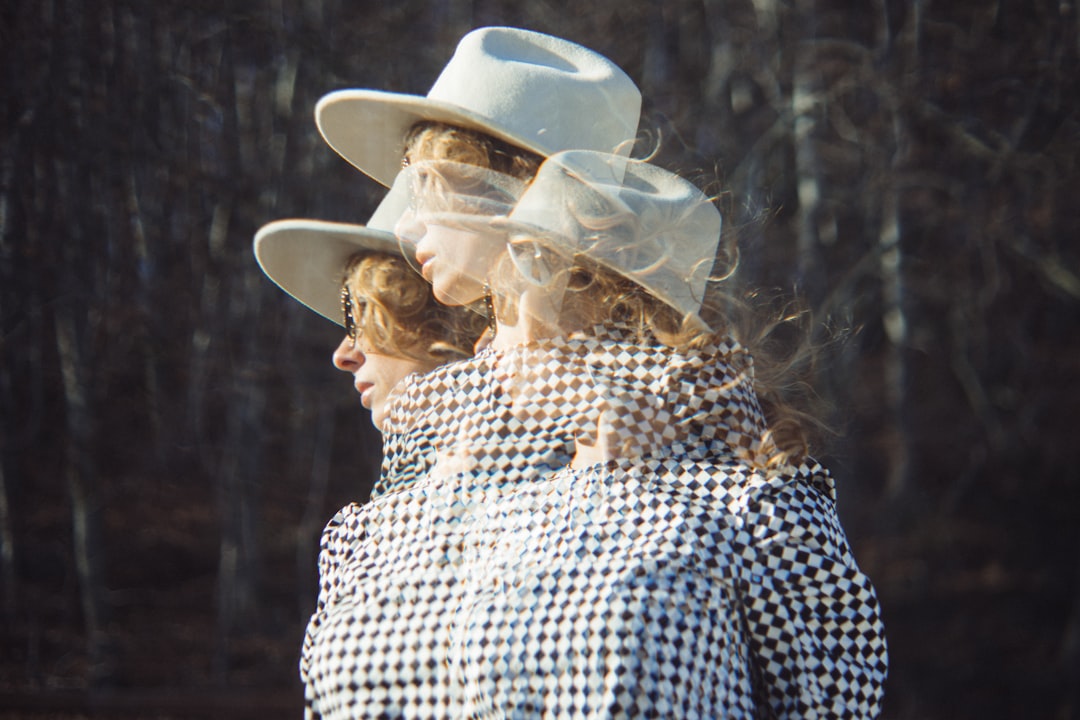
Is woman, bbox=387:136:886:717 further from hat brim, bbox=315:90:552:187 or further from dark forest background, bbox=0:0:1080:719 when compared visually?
dark forest background, bbox=0:0:1080:719

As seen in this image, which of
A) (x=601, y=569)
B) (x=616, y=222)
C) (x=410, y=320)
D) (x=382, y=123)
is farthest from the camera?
(x=410, y=320)

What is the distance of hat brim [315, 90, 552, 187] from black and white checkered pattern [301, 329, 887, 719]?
0.29m

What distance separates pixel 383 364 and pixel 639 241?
57cm

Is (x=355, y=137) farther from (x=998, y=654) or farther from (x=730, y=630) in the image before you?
(x=998, y=654)

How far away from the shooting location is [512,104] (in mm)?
1335

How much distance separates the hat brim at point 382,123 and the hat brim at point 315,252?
105 mm

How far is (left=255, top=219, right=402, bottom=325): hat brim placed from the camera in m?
1.64

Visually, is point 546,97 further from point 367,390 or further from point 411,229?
point 367,390

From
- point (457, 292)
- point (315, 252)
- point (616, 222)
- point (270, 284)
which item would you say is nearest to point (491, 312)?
point (457, 292)

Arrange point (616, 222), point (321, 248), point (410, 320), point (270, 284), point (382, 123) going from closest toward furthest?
Answer: point (616, 222) < point (382, 123) < point (410, 320) < point (321, 248) < point (270, 284)

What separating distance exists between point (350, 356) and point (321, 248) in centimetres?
18

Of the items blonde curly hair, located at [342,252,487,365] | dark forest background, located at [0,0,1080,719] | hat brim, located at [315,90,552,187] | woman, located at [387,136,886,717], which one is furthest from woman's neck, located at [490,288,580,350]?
dark forest background, located at [0,0,1080,719]

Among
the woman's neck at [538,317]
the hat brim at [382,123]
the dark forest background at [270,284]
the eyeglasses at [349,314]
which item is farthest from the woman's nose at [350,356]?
the dark forest background at [270,284]

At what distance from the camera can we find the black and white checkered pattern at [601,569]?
102 centimetres
